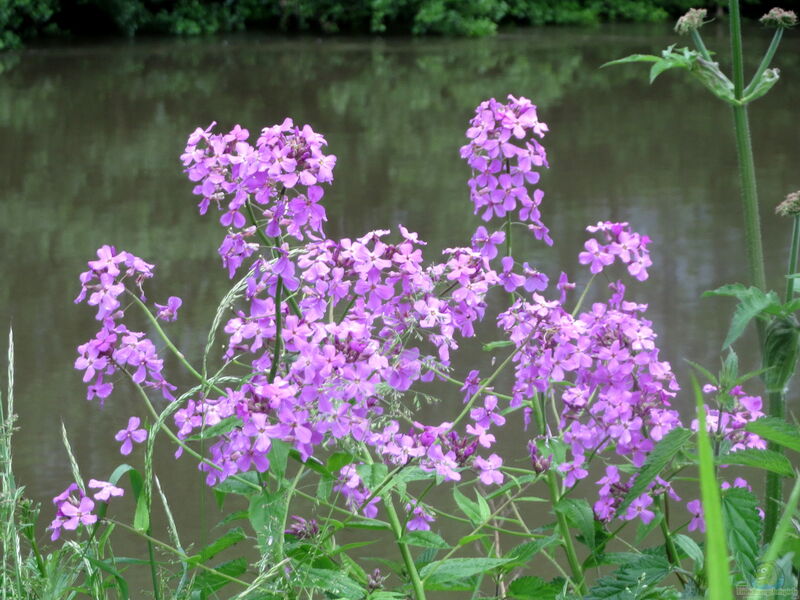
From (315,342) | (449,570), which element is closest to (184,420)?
(315,342)

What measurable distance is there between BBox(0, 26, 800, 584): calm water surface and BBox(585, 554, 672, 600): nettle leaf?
564 mm

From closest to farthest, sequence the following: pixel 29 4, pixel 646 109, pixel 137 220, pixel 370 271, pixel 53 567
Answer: pixel 53 567 < pixel 370 271 < pixel 137 220 < pixel 646 109 < pixel 29 4

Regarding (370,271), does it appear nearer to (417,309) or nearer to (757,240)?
(417,309)

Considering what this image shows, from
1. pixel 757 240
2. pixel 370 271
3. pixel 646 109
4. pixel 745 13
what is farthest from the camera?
pixel 745 13

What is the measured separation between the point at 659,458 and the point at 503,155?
1.99ft

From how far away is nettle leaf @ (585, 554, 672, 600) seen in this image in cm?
158

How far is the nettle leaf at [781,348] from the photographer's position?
1.64 m

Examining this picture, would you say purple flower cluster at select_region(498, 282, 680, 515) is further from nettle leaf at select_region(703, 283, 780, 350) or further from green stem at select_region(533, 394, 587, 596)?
nettle leaf at select_region(703, 283, 780, 350)

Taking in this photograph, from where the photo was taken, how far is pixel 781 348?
1648mm

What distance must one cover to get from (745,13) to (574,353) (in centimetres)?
2393

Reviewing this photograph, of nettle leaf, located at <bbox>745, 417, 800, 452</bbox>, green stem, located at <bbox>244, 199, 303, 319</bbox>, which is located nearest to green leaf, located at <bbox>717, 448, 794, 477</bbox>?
nettle leaf, located at <bbox>745, 417, 800, 452</bbox>

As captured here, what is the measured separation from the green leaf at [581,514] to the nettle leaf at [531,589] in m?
0.10

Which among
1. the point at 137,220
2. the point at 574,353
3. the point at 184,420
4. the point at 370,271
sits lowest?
the point at 137,220

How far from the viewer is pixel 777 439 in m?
1.52
